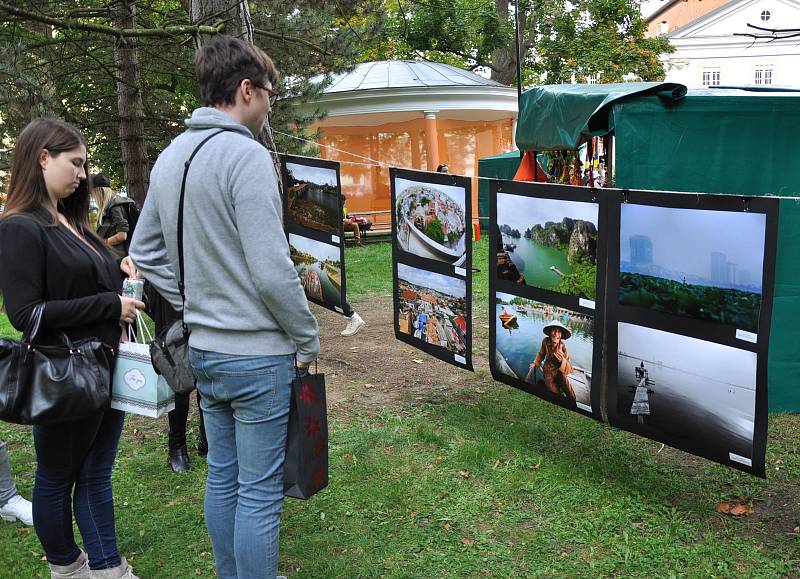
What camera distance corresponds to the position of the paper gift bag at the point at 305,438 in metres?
2.54

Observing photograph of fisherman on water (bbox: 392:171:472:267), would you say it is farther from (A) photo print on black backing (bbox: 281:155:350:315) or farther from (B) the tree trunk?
(B) the tree trunk

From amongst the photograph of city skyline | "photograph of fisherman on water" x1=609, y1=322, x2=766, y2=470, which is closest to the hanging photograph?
the photograph of city skyline

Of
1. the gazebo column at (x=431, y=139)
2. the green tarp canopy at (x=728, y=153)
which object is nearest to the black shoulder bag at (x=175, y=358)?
the green tarp canopy at (x=728, y=153)

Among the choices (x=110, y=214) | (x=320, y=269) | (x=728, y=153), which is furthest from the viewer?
(x=320, y=269)

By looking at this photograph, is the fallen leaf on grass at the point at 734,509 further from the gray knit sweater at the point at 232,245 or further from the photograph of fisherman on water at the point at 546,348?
the gray knit sweater at the point at 232,245

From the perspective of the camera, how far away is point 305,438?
8.46ft

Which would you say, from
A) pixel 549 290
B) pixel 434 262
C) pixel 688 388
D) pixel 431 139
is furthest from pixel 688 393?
pixel 431 139

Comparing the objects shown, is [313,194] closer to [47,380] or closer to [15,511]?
[15,511]

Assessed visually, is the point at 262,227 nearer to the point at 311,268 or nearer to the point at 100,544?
the point at 100,544

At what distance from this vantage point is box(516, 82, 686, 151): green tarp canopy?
16.5 ft

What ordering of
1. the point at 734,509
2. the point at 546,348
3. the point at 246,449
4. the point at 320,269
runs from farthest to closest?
the point at 320,269 → the point at 546,348 → the point at 734,509 → the point at 246,449

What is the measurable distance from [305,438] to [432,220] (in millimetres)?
2737

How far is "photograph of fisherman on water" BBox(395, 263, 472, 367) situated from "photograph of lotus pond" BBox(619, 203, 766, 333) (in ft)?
4.54

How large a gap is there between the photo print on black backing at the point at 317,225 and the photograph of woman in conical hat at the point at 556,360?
212 centimetres
